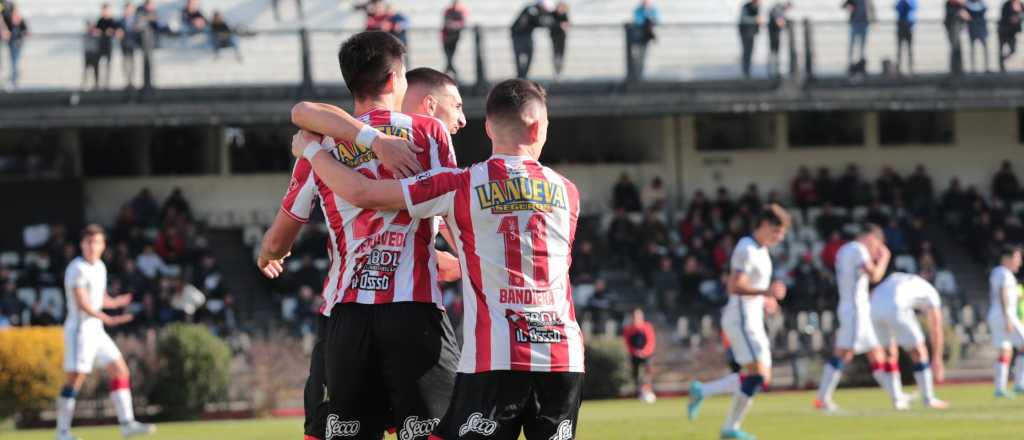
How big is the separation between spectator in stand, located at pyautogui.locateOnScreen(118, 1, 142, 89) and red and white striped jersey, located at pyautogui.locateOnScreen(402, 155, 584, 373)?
22.3m

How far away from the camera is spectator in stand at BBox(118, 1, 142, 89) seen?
27.6m

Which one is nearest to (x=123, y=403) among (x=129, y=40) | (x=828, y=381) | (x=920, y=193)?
(x=828, y=381)

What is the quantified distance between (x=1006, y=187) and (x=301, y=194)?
97.9 ft

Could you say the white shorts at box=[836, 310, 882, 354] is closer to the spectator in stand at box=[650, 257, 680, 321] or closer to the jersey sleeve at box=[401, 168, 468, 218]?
the spectator in stand at box=[650, 257, 680, 321]

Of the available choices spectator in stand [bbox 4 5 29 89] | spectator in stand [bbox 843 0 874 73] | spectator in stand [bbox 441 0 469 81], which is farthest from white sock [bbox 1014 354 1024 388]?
spectator in stand [bbox 4 5 29 89]

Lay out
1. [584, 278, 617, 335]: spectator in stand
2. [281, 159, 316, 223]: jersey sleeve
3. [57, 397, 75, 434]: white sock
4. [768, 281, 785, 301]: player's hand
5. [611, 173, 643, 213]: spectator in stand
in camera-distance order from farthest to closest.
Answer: [611, 173, 643, 213]: spectator in stand < [584, 278, 617, 335]: spectator in stand < [57, 397, 75, 434]: white sock < [768, 281, 785, 301]: player's hand < [281, 159, 316, 223]: jersey sleeve

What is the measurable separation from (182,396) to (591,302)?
7.77m

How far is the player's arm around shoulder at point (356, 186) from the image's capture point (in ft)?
20.5

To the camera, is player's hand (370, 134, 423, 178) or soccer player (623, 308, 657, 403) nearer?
player's hand (370, 134, 423, 178)

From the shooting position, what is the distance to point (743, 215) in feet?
104

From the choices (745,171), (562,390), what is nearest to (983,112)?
(745,171)

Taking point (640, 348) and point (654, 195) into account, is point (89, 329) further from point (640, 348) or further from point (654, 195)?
point (654, 195)

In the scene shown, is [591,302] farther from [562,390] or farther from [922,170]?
[562,390]

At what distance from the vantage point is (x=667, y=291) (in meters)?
28.9
